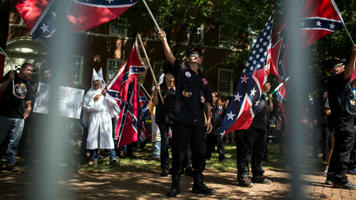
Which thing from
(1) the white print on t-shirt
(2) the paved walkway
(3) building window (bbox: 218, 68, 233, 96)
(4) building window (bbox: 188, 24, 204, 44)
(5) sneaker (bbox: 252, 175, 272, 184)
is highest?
(4) building window (bbox: 188, 24, 204, 44)

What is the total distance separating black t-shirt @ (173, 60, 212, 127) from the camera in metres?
5.00

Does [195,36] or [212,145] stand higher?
[195,36]

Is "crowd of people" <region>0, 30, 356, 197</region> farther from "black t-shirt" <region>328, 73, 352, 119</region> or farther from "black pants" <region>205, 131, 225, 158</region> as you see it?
"black pants" <region>205, 131, 225, 158</region>

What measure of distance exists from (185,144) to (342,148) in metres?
2.82

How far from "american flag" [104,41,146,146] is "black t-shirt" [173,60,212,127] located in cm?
296

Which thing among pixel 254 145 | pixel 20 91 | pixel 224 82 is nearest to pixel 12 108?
pixel 20 91

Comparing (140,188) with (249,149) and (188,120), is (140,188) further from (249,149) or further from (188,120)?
(249,149)

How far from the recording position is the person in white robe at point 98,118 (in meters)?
7.93

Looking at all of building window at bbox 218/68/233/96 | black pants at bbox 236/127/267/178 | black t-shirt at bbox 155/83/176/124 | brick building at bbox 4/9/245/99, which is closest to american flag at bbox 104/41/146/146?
black t-shirt at bbox 155/83/176/124

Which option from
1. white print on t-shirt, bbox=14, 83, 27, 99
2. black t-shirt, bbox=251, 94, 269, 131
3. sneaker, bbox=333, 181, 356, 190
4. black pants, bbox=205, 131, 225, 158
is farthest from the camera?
black pants, bbox=205, 131, 225, 158

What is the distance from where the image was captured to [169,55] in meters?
4.80

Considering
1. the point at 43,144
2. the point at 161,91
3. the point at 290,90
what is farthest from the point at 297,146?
the point at 161,91

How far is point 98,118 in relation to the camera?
26.9 feet

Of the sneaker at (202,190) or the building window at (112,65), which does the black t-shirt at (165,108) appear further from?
the building window at (112,65)
